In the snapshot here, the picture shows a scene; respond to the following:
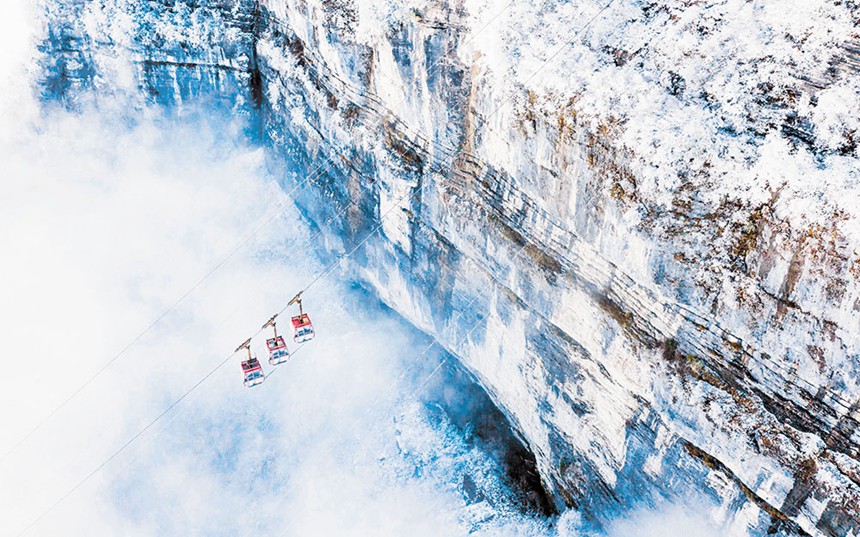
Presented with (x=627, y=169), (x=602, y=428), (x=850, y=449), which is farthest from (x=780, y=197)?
(x=602, y=428)

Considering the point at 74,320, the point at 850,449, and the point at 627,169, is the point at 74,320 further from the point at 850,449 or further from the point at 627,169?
the point at 850,449

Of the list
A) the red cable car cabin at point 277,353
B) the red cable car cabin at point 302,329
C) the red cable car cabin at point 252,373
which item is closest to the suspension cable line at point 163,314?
the red cable car cabin at point 302,329

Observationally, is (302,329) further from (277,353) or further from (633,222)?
(633,222)

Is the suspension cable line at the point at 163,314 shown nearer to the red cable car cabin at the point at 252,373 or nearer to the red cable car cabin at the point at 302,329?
the red cable car cabin at the point at 302,329

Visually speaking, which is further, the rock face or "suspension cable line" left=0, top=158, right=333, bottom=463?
"suspension cable line" left=0, top=158, right=333, bottom=463

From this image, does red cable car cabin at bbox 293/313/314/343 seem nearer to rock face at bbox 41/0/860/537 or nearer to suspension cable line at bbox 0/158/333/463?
rock face at bbox 41/0/860/537

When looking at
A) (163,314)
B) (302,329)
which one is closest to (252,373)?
(302,329)

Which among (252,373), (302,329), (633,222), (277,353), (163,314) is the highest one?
(633,222)

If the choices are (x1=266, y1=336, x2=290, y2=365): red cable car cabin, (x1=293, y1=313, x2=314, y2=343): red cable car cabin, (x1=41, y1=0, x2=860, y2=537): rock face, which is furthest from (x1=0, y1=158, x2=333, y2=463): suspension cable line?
(x1=266, y1=336, x2=290, y2=365): red cable car cabin
